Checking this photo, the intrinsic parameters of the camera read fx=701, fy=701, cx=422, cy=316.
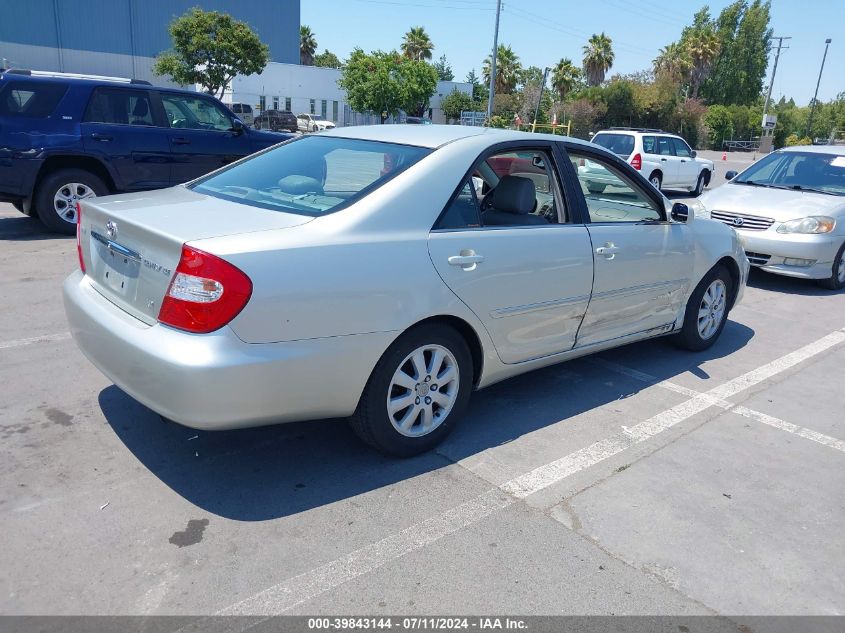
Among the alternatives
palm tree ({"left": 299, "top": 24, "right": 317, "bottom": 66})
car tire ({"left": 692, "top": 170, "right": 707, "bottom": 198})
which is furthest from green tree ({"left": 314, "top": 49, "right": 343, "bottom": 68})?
car tire ({"left": 692, "top": 170, "right": 707, "bottom": 198})

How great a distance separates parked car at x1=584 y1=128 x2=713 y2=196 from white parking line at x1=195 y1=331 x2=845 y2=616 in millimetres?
13270

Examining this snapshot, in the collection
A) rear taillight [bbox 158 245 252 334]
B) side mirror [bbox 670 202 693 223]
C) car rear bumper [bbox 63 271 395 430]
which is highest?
side mirror [bbox 670 202 693 223]

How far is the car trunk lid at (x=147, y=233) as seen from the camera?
10.0ft

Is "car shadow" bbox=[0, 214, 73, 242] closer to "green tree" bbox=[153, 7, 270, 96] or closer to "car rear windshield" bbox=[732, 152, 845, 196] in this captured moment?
"car rear windshield" bbox=[732, 152, 845, 196]

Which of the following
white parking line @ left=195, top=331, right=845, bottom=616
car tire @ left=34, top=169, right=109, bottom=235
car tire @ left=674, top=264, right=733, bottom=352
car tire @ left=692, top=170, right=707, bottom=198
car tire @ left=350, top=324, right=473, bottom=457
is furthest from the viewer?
car tire @ left=692, top=170, right=707, bottom=198

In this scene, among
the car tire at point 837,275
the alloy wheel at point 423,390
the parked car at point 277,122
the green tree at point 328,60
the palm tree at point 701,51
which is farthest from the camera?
the green tree at point 328,60

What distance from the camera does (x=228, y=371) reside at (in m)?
2.86

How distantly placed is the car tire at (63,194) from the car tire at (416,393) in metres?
6.46

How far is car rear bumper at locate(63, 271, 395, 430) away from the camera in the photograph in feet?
9.42

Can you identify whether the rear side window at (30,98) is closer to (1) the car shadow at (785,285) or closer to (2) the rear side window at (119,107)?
(2) the rear side window at (119,107)

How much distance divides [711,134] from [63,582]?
2565 inches

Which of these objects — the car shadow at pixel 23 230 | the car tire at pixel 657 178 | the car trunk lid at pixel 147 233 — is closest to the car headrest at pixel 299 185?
the car trunk lid at pixel 147 233

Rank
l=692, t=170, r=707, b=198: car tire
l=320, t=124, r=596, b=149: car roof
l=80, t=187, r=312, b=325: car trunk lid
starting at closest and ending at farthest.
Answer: l=80, t=187, r=312, b=325: car trunk lid < l=320, t=124, r=596, b=149: car roof < l=692, t=170, r=707, b=198: car tire
